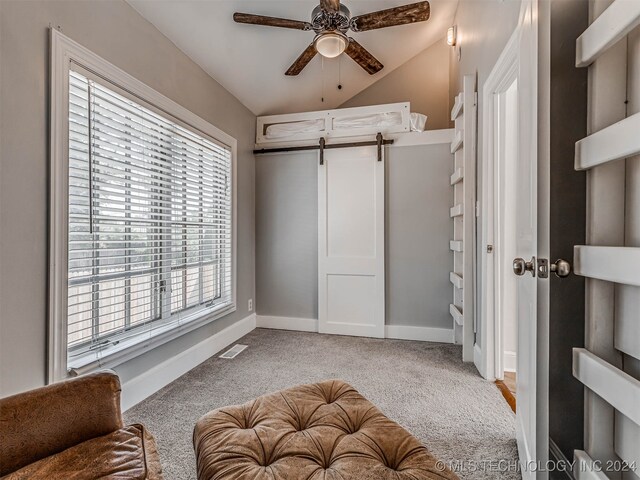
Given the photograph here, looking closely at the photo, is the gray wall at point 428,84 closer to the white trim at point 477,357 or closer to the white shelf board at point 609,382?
the white trim at point 477,357

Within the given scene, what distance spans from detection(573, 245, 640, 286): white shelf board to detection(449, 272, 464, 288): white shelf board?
160cm

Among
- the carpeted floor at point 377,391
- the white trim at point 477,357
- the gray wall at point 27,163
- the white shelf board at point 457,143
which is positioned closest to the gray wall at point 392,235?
the white shelf board at point 457,143

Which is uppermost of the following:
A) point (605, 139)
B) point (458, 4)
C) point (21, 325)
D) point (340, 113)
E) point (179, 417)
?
point (458, 4)

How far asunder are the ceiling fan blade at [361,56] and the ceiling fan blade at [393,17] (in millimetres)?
169

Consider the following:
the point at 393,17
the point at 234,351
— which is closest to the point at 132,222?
the point at 234,351

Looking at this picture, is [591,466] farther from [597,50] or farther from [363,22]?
[363,22]

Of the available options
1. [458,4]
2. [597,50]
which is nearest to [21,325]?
[597,50]

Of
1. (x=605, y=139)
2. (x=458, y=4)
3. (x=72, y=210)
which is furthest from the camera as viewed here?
(x=458, y=4)

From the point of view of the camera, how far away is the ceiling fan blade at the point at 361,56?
8.03 feet

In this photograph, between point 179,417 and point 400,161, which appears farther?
point 400,161

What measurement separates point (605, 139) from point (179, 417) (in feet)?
7.51

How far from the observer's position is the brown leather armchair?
2.77 feet

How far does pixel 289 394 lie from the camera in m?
1.28

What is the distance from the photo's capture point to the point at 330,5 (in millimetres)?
1945
